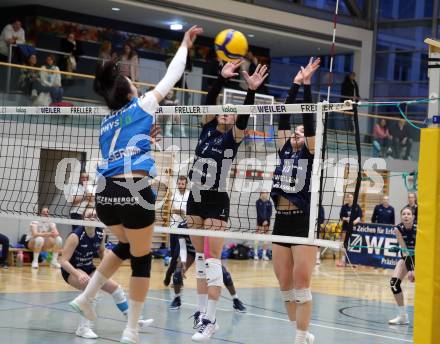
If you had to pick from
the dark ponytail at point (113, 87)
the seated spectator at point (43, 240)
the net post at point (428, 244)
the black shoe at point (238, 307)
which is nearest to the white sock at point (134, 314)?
the dark ponytail at point (113, 87)

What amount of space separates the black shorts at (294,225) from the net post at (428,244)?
1246mm

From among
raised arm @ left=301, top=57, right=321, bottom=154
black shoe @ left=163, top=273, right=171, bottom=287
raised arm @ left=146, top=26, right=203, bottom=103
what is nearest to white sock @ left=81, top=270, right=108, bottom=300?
raised arm @ left=146, top=26, right=203, bottom=103

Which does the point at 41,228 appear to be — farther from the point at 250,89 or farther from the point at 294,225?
the point at 294,225

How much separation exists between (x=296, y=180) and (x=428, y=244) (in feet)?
4.95

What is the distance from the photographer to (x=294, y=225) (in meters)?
7.00

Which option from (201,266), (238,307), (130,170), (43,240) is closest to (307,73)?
(130,170)

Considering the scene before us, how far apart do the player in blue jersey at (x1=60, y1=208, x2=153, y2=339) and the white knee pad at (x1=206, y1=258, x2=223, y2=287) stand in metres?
1.23

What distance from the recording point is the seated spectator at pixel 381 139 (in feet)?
71.2

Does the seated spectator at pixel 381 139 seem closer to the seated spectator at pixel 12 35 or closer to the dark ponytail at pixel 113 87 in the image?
the seated spectator at pixel 12 35

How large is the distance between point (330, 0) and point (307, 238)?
2173 centimetres

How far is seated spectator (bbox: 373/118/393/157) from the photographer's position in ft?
71.2

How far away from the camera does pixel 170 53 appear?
25.5 metres

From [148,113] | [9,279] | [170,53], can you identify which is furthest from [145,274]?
[170,53]

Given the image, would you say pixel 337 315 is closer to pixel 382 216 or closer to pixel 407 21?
pixel 382 216
